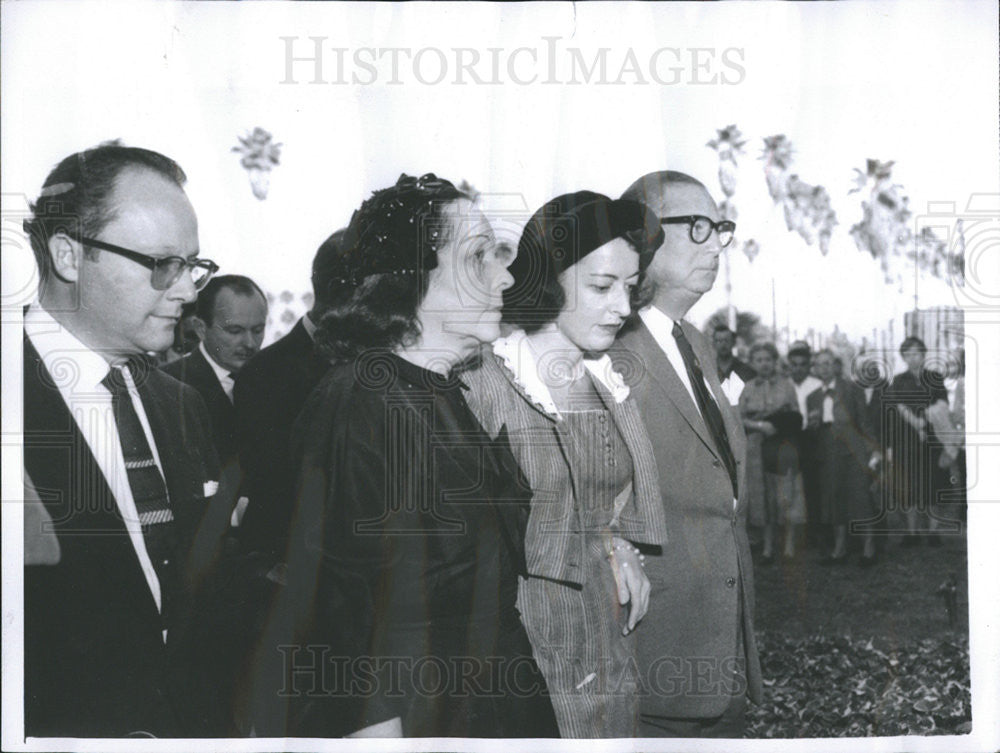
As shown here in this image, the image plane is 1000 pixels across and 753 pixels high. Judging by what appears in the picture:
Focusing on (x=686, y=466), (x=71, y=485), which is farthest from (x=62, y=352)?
(x=686, y=466)

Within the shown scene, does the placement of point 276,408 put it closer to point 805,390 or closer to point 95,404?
point 95,404

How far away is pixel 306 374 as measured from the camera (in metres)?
2.90

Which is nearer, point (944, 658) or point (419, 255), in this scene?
point (419, 255)

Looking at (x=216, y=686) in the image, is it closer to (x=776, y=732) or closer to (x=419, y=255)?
(x=419, y=255)

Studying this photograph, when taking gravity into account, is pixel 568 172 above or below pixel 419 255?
above

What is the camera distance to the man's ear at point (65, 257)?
114 inches

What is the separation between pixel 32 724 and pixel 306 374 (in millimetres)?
1355

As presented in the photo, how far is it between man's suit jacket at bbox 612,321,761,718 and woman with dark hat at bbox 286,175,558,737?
40 cm

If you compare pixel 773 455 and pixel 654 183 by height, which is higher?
pixel 654 183

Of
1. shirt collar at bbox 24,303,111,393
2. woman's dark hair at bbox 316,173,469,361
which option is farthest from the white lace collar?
shirt collar at bbox 24,303,111,393

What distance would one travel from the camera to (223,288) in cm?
290

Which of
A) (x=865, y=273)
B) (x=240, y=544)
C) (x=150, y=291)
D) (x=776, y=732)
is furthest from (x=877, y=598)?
(x=150, y=291)

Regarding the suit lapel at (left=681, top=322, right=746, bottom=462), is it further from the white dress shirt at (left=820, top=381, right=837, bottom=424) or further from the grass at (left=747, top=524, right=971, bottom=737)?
the grass at (left=747, top=524, right=971, bottom=737)

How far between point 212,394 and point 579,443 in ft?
3.51
